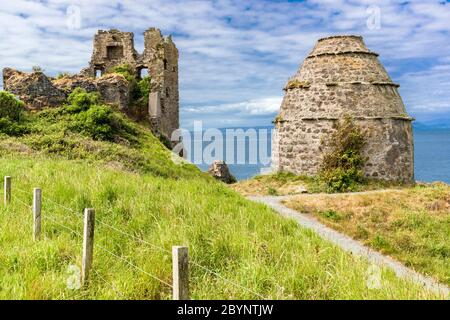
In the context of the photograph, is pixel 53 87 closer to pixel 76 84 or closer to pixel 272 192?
pixel 76 84

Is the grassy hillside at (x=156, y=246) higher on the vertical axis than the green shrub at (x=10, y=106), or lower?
lower

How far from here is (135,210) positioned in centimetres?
1047

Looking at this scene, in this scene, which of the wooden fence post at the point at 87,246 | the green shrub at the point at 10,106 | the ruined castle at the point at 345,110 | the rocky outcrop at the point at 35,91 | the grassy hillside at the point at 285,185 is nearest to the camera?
the wooden fence post at the point at 87,246

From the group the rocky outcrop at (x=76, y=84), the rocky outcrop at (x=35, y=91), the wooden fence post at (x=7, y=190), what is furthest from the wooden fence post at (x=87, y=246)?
the rocky outcrop at (x=76, y=84)

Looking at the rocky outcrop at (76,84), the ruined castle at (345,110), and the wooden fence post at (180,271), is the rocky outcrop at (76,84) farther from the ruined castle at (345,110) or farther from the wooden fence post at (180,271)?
the wooden fence post at (180,271)

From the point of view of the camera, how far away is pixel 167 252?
763 centimetres

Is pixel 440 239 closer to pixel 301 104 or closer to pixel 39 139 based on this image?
pixel 301 104

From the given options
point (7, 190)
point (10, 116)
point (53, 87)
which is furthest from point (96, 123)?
point (7, 190)

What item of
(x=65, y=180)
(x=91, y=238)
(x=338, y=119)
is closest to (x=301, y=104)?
(x=338, y=119)

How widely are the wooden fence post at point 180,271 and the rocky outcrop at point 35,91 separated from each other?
72.5 ft

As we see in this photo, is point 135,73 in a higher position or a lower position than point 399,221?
higher

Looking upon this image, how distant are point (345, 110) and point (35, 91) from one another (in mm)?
15660

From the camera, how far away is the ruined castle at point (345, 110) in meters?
23.5

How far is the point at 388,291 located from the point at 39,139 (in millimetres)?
18325
